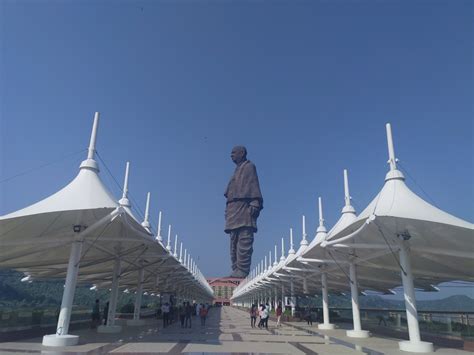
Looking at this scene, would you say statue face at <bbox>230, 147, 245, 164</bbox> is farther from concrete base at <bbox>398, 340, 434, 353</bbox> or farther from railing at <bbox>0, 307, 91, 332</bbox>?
concrete base at <bbox>398, 340, 434, 353</bbox>

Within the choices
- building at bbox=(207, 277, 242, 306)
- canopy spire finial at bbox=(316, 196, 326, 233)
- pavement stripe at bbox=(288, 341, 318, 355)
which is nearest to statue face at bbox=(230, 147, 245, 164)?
building at bbox=(207, 277, 242, 306)

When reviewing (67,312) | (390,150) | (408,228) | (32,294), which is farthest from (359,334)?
(32,294)

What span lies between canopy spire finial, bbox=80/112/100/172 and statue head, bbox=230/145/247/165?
Result: 118 metres

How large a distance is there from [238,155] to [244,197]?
15.6 meters

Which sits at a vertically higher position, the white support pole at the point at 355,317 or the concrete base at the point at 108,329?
the white support pole at the point at 355,317

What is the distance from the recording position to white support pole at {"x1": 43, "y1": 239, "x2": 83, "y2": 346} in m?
13.4

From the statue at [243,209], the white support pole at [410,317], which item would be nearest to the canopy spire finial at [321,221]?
the white support pole at [410,317]

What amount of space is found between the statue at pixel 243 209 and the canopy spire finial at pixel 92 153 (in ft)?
372

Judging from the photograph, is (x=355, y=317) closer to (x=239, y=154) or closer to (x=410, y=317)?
(x=410, y=317)

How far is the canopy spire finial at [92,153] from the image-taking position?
16484 millimetres

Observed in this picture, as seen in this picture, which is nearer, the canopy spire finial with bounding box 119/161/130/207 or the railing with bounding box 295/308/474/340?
the railing with bounding box 295/308/474/340

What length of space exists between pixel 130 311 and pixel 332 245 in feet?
80.5

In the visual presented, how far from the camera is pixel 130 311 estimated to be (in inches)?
1371

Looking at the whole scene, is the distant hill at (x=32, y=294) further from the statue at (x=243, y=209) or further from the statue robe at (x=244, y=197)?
the statue robe at (x=244, y=197)
